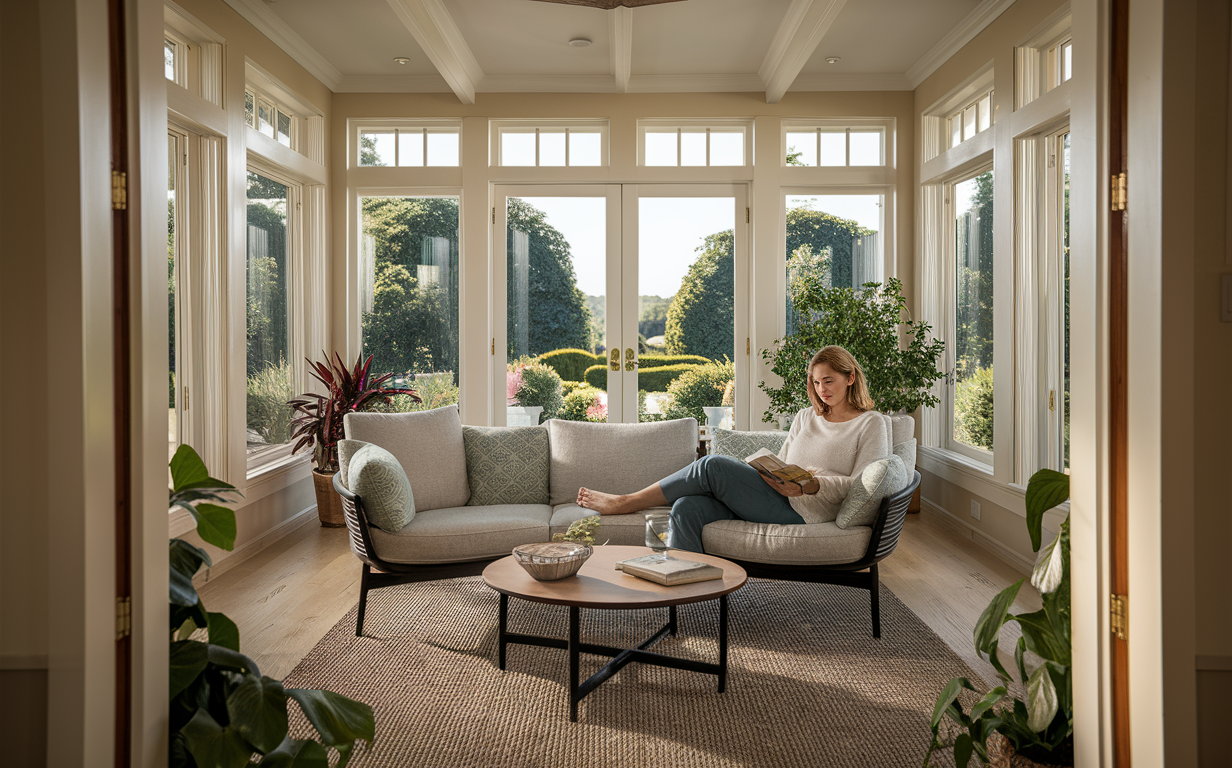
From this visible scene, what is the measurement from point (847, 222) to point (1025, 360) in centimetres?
181

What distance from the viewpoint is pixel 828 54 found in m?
4.95

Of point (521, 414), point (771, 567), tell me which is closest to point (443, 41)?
point (521, 414)

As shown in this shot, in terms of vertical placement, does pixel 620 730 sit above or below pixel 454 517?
below

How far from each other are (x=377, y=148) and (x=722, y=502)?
3838mm

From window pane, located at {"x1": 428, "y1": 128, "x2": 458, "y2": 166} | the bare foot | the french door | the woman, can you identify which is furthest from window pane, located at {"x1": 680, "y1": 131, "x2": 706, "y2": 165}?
the bare foot

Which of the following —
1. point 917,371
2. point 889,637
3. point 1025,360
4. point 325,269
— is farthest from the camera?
point 325,269

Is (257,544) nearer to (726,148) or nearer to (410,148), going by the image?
(410,148)

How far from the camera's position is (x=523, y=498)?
371 cm

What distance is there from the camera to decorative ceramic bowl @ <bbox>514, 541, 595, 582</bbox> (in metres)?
2.40

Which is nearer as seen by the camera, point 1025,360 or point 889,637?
point 889,637

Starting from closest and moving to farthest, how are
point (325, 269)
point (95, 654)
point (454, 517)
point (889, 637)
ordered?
point (95, 654), point (889, 637), point (454, 517), point (325, 269)

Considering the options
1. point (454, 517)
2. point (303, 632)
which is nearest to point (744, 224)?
point (454, 517)

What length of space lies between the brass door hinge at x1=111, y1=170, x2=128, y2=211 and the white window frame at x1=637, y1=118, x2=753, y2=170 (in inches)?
172

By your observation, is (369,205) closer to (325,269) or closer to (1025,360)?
(325,269)
